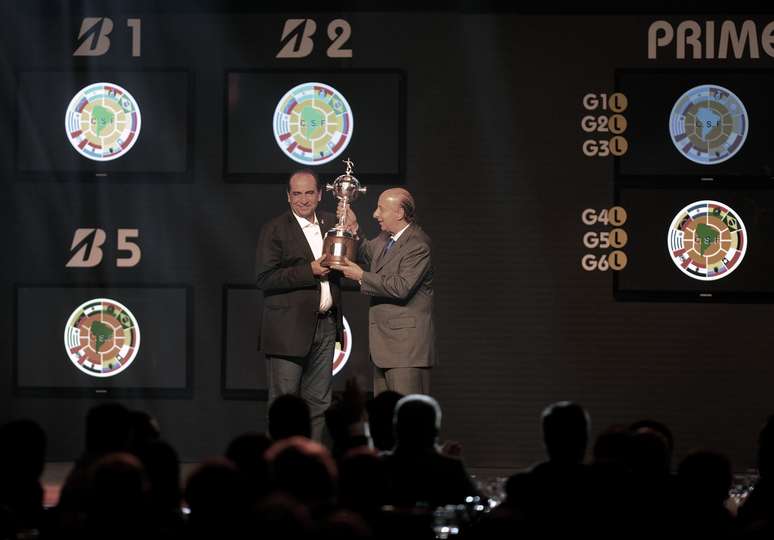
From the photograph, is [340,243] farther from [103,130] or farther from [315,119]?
[103,130]

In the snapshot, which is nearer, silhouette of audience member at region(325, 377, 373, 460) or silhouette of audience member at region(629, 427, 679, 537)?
silhouette of audience member at region(629, 427, 679, 537)

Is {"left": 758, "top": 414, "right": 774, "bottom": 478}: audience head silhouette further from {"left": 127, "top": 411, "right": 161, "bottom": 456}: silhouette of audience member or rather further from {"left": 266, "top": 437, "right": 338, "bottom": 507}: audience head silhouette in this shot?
{"left": 127, "top": 411, "right": 161, "bottom": 456}: silhouette of audience member

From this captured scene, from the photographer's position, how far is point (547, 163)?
28.8 ft

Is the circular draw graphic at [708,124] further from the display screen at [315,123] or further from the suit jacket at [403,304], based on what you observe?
the suit jacket at [403,304]

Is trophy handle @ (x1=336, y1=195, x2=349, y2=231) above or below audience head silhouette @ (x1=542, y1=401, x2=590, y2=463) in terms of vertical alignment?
above

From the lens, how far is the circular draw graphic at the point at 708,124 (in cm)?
865

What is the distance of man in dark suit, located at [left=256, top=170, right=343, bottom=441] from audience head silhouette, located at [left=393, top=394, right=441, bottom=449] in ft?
9.86

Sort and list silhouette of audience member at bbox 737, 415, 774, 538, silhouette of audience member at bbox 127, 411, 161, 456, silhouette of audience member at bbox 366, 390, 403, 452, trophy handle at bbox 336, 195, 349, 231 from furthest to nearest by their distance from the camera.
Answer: trophy handle at bbox 336, 195, 349, 231 → silhouette of audience member at bbox 366, 390, 403, 452 → silhouette of audience member at bbox 127, 411, 161, 456 → silhouette of audience member at bbox 737, 415, 774, 538

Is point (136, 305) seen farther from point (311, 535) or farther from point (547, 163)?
point (311, 535)

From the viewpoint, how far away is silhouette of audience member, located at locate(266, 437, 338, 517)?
3682 mm

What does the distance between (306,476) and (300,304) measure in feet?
13.5

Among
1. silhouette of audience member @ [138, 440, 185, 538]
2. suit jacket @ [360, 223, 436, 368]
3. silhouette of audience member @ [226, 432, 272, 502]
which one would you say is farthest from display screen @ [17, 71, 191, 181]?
silhouette of audience member @ [138, 440, 185, 538]

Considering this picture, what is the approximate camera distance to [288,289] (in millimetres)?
7824

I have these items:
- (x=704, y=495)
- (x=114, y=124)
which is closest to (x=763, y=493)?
(x=704, y=495)
